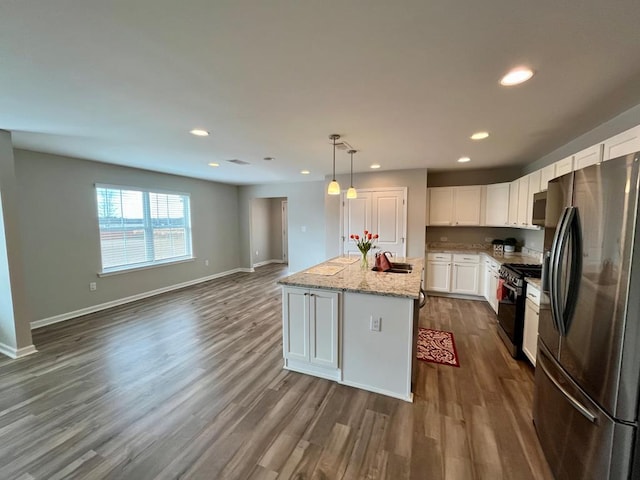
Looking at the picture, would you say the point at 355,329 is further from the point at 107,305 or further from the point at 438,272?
the point at 107,305

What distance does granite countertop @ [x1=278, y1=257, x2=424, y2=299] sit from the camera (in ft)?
7.61

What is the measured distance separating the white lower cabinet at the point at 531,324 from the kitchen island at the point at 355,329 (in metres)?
1.11

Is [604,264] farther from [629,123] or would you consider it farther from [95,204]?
[95,204]

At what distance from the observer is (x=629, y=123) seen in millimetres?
2232

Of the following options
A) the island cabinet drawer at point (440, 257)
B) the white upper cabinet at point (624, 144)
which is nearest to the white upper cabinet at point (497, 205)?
the island cabinet drawer at point (440, 257)

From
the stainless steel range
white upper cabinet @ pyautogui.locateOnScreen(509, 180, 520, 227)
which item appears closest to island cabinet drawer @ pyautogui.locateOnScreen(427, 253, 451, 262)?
white upper cabinet @ pyautogui.locateOnScreen(509, 180, 520, 227)

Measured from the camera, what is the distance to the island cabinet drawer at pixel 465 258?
15.7 feet

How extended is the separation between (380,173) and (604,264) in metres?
4.19

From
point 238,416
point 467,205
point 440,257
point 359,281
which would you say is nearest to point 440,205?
point 467,205

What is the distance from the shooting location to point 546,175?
306 centimetres

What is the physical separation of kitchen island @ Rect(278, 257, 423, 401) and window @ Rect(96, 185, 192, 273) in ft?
12.7

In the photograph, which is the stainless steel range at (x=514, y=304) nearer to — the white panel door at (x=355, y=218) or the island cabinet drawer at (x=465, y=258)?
the island cabinet drawer at (x=465, y=258)

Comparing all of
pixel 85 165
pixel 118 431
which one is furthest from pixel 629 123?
pixel 85 165

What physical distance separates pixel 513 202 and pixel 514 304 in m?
1.96
